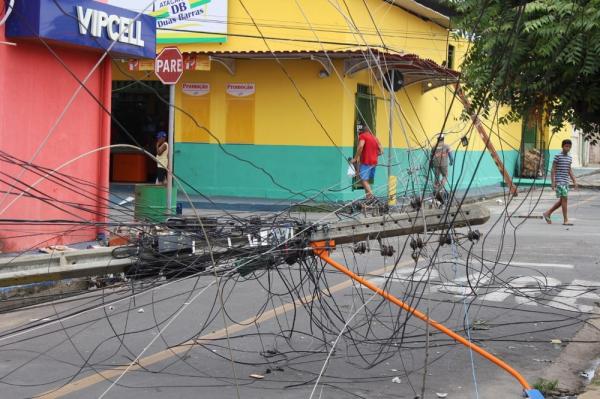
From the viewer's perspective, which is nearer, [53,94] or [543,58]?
[543,58]

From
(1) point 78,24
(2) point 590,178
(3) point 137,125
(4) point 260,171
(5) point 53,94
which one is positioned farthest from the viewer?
(2) point 590,178

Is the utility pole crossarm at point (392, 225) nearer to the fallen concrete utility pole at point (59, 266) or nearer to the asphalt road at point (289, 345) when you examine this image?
the asphalt road at point (289, 345)

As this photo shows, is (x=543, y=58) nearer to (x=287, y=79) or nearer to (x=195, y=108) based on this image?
(x=287, y=79)

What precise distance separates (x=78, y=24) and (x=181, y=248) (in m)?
7.52

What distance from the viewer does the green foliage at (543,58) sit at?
19.6 ft

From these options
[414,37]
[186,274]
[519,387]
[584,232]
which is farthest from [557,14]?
[414,37]

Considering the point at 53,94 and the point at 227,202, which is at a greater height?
the point at 53,94

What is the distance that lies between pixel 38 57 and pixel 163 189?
9.42 ft

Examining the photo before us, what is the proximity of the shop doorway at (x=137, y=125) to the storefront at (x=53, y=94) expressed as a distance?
10156 millimetres

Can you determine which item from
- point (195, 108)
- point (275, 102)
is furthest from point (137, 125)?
point (275, 102)

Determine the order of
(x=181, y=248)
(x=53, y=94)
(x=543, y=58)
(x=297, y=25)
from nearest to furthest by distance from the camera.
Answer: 1. (x=181, y=248)
2. (x=543, y=58)
3. (x=53, y=94)
4. (x=297, y=25)

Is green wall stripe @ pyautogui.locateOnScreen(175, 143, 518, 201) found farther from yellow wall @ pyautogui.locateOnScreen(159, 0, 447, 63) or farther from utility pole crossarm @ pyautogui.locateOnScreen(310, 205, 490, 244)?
utility pole crossarm @ pyautogui.locateOnScreen(310, 205, 490, 244)

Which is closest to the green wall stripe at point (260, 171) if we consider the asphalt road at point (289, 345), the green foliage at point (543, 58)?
the asphalt road at point (289, 345)

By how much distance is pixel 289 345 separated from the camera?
23.1ft
